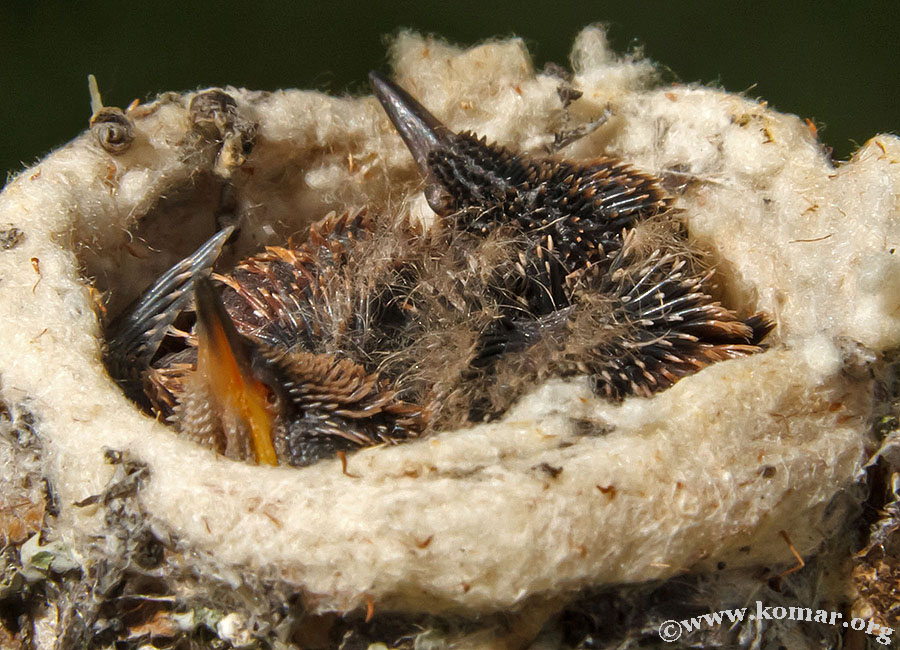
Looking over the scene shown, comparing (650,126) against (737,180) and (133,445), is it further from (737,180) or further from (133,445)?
(133,445)

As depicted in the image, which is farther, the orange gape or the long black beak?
the long black beak

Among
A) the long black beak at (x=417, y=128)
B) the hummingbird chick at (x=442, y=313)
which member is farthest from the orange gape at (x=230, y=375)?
the long black beak at (x=417, y=128)

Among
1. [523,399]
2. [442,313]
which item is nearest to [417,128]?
[442,313]

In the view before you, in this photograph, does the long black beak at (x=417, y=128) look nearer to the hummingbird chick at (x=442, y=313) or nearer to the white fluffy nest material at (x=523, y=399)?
the hummingbird chick at (x=442, y=313)

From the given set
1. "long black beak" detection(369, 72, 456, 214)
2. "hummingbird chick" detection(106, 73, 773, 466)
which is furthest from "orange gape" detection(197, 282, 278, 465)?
"long black beak" detection(369, 72, 456, 214)

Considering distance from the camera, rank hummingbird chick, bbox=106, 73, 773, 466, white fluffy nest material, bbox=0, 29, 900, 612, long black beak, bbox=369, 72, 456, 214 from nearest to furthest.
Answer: white fluffy nest material, bbox=0, 29, 900, 612 < hummingbird chick, bbox=106, 73, 773, 466 < long black beak, bbox=369, 72, 456, 214

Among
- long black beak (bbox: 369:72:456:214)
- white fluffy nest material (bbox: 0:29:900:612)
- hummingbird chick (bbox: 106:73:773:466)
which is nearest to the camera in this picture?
white fluffy nest material (bbox: 0:29:900:612)

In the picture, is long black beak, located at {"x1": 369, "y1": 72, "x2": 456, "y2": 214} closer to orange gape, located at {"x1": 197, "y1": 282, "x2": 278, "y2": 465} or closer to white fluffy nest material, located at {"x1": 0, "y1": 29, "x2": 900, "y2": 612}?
white fluffy nest material, located at {"x1": 0, "y1": 29, "x2": 900, "y2": 612}

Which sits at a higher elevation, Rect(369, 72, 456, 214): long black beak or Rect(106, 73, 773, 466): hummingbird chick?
Rect(369, 72, 456, 214): long black beak
